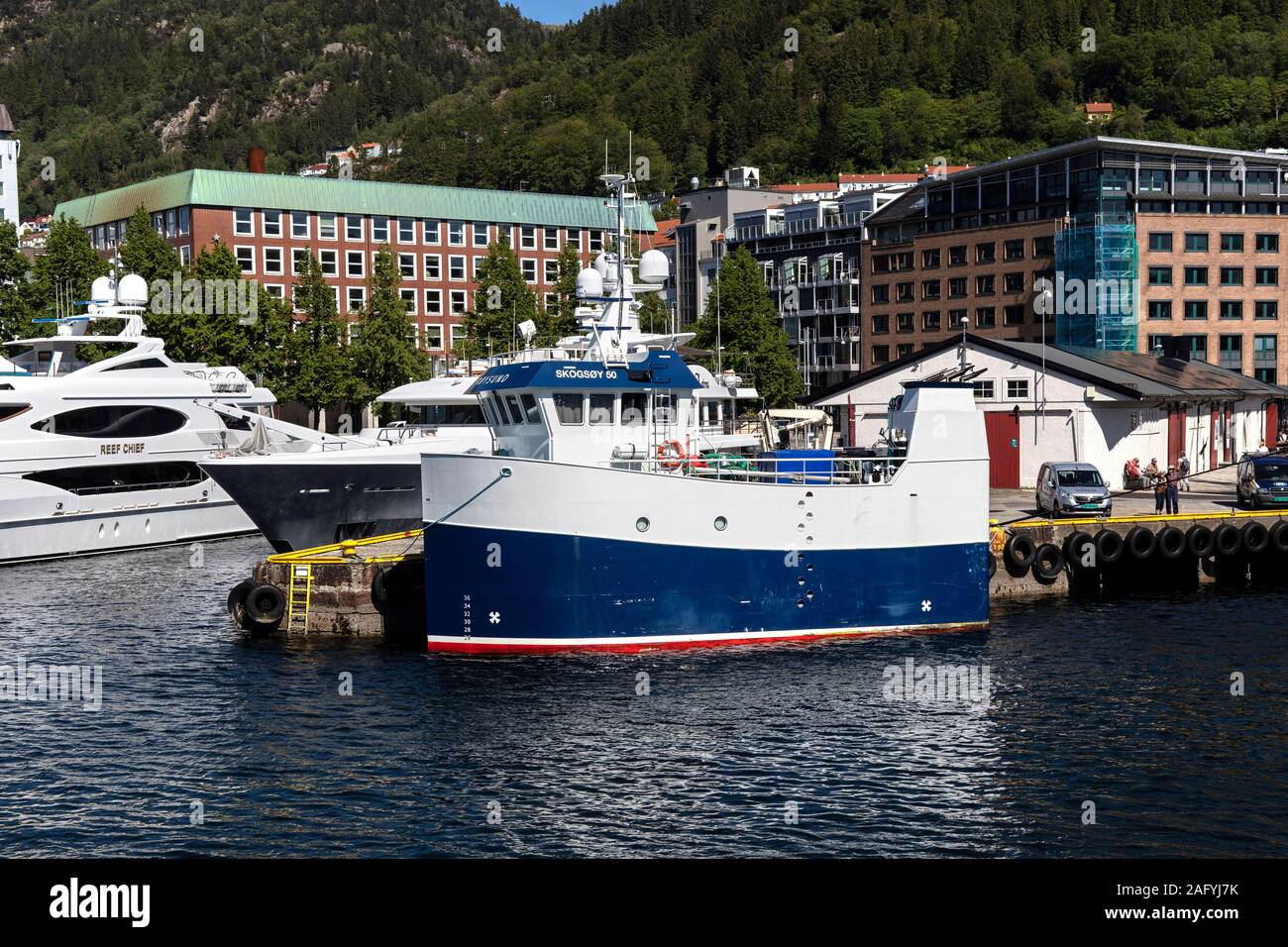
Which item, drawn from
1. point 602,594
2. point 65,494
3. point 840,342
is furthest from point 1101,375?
point 840,342

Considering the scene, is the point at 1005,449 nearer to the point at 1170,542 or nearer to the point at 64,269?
the point at 1170,542

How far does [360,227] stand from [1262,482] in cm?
8955

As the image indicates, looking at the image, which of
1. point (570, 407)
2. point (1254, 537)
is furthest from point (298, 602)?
point (1254, 537)

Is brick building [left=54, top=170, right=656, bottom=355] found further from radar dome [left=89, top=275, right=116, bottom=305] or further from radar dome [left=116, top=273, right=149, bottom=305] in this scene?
radar dome [left=116, top=273, right=149, bottom=305]

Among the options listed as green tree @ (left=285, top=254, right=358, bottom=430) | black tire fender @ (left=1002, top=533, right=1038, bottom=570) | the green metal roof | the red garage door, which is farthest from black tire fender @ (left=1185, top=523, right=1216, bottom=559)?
the green metal roof

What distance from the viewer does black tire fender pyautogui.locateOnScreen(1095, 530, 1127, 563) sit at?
41.8m

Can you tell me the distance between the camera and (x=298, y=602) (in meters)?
36.4

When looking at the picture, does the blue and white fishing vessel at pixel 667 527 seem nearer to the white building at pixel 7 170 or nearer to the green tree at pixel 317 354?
the green tree at pixel 317 354

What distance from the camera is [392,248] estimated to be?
12075cm

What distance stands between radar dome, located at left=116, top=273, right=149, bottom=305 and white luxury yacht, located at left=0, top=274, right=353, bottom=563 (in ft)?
0.32

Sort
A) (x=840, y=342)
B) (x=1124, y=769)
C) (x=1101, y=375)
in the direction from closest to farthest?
(x=1124, y=769)
(x=1101, y=375)
(x=840, y=342)
